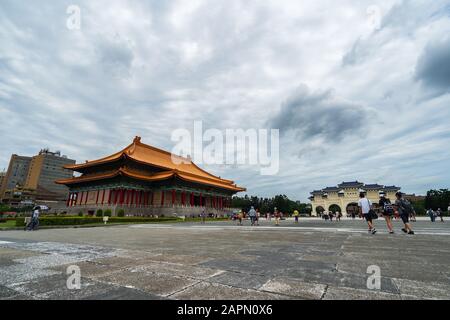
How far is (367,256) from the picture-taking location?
4.44 meters

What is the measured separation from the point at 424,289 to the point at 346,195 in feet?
235

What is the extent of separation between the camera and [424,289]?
2484mm

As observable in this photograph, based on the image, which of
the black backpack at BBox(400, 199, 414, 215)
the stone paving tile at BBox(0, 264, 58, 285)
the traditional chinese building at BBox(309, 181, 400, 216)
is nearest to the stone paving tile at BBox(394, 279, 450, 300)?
the stone paving tile at BBox(0, 264, 58, 285)

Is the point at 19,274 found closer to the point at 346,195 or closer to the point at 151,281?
the point at 151,281

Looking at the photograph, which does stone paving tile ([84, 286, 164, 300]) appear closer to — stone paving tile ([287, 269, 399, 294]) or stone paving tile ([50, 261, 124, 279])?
stone paving tile ([50, 261, 124, 279])

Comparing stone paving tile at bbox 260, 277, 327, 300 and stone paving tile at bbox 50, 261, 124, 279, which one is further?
stone paving tile at bbox 50, 261, 124, 279

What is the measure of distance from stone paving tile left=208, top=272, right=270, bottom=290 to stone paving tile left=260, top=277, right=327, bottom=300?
0.11 metres

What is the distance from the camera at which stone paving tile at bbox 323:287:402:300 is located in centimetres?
225

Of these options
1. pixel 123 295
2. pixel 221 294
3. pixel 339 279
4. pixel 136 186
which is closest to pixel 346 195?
pixel 136 186

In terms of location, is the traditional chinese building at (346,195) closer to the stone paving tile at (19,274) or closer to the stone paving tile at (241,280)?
the stone paving tile at (241,280)
